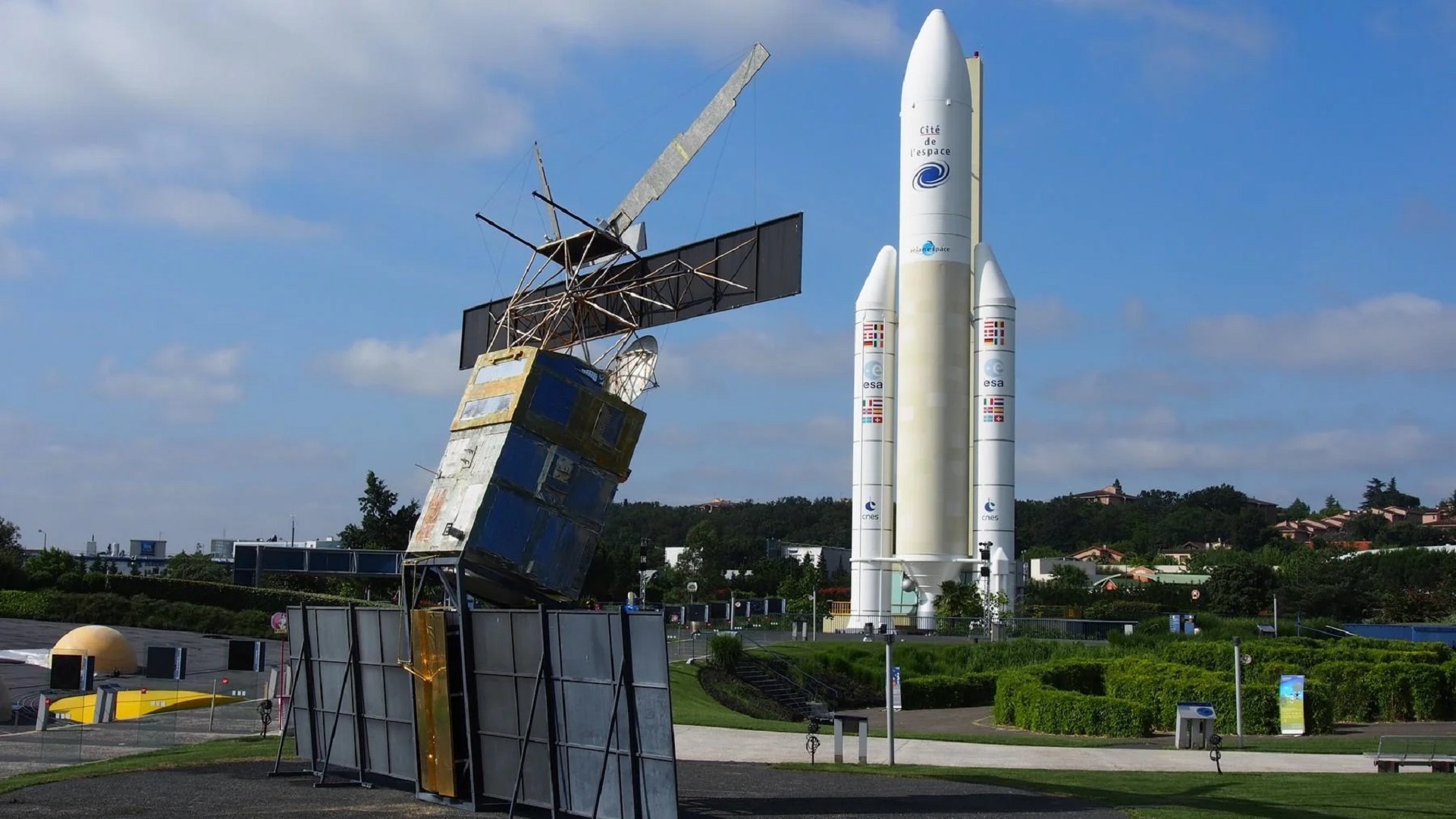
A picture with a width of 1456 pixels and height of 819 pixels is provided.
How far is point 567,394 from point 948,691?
32.5 m

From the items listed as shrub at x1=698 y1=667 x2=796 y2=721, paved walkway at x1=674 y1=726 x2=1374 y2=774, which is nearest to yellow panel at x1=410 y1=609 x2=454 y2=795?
paved walkway at x1=674 y1=726 x2=1374 y2=774

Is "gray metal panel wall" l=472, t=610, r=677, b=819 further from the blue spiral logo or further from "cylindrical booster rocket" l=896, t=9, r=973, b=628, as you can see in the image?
the blue spiral logo

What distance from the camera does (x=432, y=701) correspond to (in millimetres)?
18281

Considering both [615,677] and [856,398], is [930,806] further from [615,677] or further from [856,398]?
[856,398]

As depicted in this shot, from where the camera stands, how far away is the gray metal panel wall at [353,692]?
19406 mm

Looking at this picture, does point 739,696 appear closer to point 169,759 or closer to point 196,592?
point 169,759

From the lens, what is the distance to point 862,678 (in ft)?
171

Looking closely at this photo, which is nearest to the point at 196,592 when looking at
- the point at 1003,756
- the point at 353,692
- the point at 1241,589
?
the point at 1003,756

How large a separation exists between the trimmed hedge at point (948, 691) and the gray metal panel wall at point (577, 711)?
31.1 m

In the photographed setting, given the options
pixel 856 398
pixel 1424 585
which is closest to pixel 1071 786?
pixel 856 398

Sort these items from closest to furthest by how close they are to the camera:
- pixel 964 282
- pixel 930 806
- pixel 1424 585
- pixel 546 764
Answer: pixel 546 764 < pixel 930 806 < pixel 964 282 < pixel 1424 585

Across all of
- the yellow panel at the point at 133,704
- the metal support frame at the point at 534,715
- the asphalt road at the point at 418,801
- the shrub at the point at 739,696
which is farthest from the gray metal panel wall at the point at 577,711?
the shrub at the point at 739,696

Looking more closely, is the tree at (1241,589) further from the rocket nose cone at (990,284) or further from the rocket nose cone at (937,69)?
the rocket nose cone at (937,69)

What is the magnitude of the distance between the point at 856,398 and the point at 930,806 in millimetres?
52699
